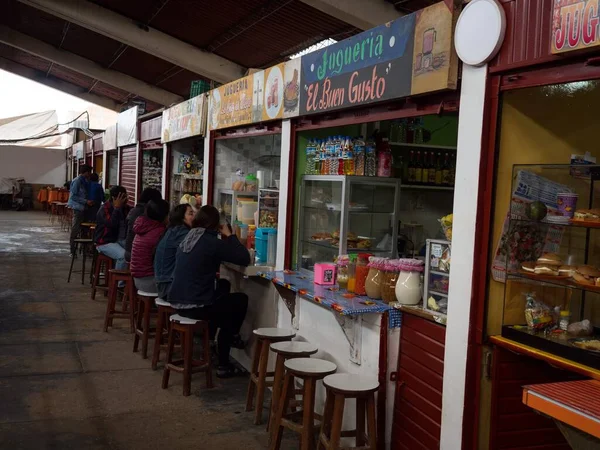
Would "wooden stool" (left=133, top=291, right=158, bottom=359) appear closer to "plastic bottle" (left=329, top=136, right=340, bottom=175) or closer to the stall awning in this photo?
"plastic bottle" (left=329, top=136, right=340, bottom=175)

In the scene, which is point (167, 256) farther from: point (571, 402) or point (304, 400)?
point (571, 402)

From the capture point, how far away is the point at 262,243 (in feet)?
18.4

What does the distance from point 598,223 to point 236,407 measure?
300 cm

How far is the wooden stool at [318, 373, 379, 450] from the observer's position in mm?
3197

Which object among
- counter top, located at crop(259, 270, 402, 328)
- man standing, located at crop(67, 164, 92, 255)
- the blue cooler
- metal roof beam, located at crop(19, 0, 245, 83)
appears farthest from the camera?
metal roof beam, located at crop(19, 0, 245, 83)

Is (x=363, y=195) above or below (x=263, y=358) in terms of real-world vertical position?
above

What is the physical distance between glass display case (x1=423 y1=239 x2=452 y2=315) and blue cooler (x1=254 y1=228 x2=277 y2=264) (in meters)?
2.29

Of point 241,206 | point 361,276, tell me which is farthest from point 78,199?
point 361,276

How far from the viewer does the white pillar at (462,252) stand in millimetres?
2934

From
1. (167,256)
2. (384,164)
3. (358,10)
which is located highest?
(358,10)

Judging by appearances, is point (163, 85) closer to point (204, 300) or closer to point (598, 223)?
point (204, 300)

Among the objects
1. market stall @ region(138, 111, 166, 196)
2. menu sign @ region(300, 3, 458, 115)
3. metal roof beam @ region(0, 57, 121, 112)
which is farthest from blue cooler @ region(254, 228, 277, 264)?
metal roof beam @ region(0, 57, 121, 112)

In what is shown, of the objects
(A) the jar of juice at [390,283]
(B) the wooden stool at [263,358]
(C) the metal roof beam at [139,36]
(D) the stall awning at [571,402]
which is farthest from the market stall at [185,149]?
(D) the stall awning at [571,402]

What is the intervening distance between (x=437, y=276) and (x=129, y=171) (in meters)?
9.70
